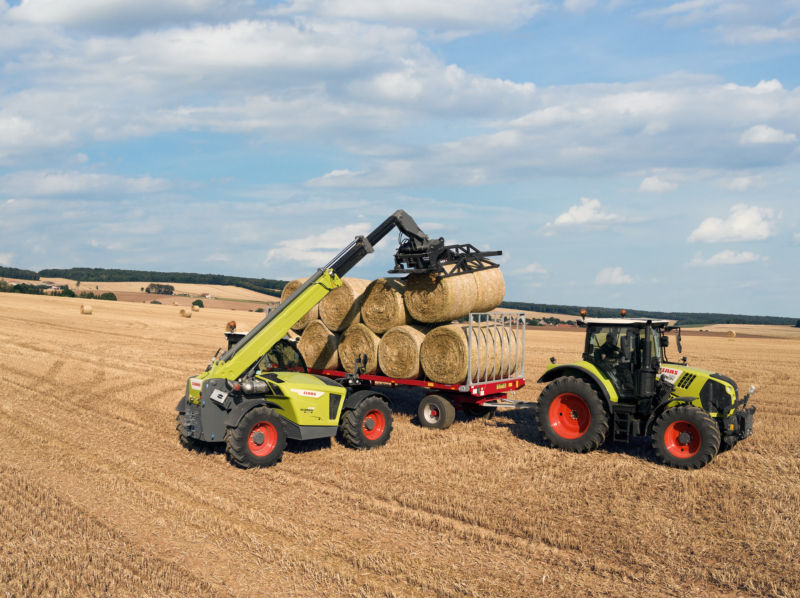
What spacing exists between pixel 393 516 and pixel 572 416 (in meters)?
4.50

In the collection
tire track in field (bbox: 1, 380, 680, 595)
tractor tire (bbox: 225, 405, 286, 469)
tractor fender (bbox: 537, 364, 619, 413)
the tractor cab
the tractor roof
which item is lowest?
tire track in field (bbox: 1, 380, 680, 595)

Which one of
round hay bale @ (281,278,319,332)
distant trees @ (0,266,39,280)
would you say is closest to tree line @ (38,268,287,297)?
distant trees @ (0,266,39,280)

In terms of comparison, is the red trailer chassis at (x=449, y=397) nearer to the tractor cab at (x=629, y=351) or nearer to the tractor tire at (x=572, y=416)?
the tractor tire at (x=572, y=416)

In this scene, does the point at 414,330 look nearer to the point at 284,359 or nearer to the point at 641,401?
the point at 284,359

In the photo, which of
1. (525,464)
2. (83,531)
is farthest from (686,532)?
(83,531)

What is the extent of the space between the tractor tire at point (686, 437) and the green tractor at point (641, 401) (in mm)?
13

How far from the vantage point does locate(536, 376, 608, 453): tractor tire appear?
10.3 metres

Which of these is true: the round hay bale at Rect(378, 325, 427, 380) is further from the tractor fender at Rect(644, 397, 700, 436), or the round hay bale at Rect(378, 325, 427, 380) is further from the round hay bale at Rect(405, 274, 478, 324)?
the tractor fender at Rect(644, 397, 700, 436)

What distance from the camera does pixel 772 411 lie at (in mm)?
14414

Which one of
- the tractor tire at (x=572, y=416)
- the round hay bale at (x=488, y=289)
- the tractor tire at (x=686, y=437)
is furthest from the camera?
the round hay bale at (x=488, y=289)

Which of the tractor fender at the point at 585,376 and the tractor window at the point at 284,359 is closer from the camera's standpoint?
the tractor fender at the point at 585,376

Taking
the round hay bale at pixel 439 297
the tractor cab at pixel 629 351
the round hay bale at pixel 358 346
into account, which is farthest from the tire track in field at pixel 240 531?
the tractor cab at pixel 629 351

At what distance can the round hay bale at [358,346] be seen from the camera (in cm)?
1257

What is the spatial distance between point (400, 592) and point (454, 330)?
6.45 m
